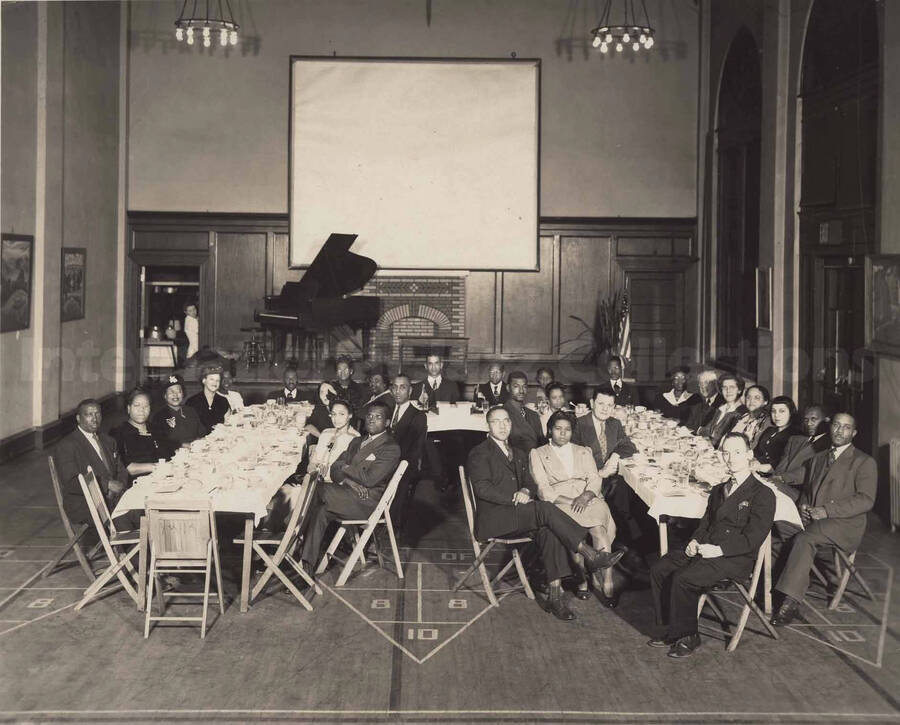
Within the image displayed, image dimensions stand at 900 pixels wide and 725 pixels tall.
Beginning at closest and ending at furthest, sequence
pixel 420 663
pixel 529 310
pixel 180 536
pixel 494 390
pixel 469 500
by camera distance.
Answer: pixel 420 663, pixel 180 536, pixel 469 500, pixel 494 390, pixel 529 310

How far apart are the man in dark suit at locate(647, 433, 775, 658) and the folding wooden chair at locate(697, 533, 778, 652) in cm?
10

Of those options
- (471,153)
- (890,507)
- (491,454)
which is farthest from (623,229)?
(491,454)

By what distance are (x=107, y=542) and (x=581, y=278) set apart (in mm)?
10828

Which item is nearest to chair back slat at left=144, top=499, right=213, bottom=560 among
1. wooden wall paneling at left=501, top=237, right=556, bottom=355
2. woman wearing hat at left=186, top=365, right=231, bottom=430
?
woman wearing hat at left=186, top=365, right=231, bottom=430

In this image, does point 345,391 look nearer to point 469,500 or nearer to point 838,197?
point 469,500

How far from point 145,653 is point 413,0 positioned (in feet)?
41.2

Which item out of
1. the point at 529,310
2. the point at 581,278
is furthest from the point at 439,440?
the point at 581,278

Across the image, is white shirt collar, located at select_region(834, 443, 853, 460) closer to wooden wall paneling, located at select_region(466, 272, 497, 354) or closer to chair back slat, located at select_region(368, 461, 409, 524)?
chair back slat, located at select_region(368, 461, 409, 524)

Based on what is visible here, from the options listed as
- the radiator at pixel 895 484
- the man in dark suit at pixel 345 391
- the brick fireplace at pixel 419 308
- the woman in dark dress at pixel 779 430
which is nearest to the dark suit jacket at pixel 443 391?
the man in dark suit at pixel 345 391

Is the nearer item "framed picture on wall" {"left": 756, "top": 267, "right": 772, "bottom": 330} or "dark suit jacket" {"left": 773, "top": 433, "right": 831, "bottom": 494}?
"dark suit jacket" {"left": 773, "top": 433, "right": 831, "bottom": 494}

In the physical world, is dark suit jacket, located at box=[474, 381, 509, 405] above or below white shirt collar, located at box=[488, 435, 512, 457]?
above

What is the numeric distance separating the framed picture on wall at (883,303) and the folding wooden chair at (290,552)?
16.7 feet

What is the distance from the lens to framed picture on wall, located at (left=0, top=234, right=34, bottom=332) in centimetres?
1143

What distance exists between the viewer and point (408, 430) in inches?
382
